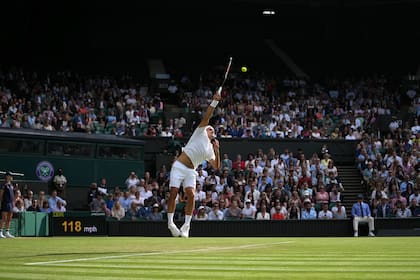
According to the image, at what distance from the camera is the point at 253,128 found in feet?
110

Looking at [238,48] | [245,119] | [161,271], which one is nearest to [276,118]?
[245,119]

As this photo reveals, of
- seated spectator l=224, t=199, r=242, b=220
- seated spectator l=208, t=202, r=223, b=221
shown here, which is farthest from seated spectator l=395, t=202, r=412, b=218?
seated spectator l=208, t=202, r=223, b=221

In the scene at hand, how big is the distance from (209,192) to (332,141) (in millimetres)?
8220

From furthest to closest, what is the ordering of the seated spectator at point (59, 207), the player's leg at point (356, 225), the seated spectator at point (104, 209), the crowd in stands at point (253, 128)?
the seated spectator at point (104, 209) → the crowd in stands at point (253, 128) → the seated spectator at point (59, 207) → the player's leg at point (356, 225)

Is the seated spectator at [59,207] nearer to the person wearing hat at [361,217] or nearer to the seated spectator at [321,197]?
the seated spectator at [321,197]

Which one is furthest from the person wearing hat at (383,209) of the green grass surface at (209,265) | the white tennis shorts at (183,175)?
the green grass surface at (209,265)

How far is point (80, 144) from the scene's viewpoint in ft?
100

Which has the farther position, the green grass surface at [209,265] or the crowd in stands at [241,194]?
the crowd in stands at [241,194]

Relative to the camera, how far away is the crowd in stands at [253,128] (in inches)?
1042

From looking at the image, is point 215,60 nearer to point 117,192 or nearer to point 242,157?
point 242,157

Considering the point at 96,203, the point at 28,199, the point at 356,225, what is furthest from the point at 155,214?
the point at 356,225

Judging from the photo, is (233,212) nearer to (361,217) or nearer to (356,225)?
(356,225)

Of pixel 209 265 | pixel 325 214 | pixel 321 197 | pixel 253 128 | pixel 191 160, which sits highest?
pixel 253 128

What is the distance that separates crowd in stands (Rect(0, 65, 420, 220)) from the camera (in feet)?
86.8
